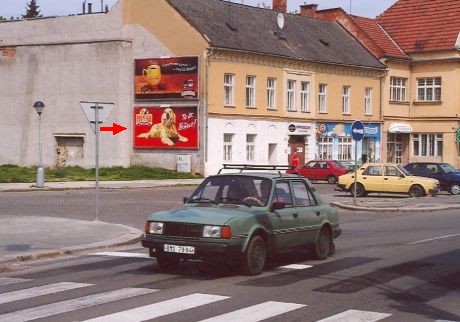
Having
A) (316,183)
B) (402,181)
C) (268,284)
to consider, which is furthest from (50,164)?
(268,284)

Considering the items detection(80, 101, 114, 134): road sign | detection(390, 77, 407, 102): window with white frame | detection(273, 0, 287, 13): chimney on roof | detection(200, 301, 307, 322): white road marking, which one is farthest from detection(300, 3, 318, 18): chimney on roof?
detection(200, 301, 307, 322): white road marking

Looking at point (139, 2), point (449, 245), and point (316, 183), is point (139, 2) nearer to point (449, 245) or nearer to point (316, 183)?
point (316, 183)

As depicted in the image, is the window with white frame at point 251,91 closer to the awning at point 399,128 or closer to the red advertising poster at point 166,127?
the red advertising poster at point 166,127

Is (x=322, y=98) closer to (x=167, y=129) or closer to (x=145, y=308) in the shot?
(x=167, y=129)

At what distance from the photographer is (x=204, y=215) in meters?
12.5

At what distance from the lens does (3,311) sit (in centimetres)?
964

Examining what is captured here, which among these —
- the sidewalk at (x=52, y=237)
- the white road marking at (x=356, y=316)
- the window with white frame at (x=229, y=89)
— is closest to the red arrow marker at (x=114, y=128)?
the window with white frame at (x=229, y=89)

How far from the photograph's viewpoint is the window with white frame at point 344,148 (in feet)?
187

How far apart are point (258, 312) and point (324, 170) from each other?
38.7 meters

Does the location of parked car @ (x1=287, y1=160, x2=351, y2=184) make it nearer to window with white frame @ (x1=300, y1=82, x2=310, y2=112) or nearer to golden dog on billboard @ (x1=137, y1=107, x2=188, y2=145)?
window with white frame @ (x1=300, y1=82, x2=310, y2=112)

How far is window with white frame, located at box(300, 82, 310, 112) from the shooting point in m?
54.5

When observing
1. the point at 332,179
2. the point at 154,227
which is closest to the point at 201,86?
the point at 332,179

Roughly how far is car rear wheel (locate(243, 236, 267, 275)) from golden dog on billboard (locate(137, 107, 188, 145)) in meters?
35.2

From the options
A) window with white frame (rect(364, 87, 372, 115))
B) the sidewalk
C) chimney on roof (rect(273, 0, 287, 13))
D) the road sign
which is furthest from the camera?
chimney on roof (rect(273, 0, 287, 13))
